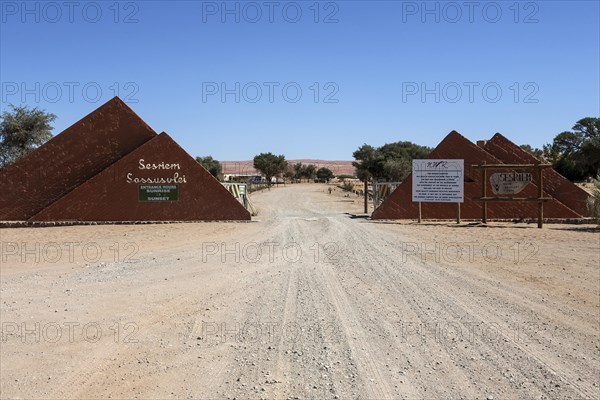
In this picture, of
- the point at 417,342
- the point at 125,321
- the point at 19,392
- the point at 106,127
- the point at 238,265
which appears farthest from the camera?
the point at 106,127

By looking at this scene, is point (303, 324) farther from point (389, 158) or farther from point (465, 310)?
point (389, 158)

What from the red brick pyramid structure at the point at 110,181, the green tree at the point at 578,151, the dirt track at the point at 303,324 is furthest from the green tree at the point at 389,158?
the dirt track at the point at 303,324

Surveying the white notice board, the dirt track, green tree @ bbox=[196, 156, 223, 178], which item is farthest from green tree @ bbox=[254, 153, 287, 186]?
the dirt track

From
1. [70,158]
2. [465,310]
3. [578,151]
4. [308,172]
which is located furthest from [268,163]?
[465,310]

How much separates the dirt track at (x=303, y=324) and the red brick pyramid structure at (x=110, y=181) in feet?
29.8

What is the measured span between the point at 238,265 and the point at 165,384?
6487 millimetres

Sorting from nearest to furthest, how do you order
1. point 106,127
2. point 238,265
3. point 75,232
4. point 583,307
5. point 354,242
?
1. point 583,307
2. point 238,265
3. point 354,242
4. point 75,232
5. point 106,127

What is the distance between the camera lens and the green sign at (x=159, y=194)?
23156 millimetres

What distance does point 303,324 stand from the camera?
23.0 ft

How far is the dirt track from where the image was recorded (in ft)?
17.2

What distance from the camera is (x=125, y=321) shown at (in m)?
7.26

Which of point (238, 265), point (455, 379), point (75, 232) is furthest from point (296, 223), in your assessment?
point (455, 379)

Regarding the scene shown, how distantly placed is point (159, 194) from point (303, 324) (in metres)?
17.4

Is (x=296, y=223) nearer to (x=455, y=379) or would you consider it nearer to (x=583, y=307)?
(x=583, y=307)
